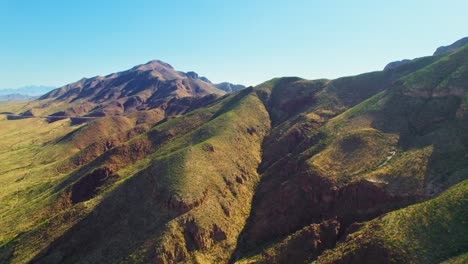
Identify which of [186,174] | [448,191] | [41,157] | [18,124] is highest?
[18,124]

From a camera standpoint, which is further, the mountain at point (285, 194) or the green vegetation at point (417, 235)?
the mountain at point (285, 194)

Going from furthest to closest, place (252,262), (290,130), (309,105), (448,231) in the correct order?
(309,105) → (290,130) → (252,262) → (448,231)

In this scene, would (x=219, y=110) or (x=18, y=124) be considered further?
(x=18, y=124)

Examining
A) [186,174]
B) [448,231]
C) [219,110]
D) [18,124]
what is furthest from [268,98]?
[18,124]

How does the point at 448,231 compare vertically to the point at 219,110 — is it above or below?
below

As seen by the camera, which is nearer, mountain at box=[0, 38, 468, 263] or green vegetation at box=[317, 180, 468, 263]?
green vegetation at box=[317, 180, 468, 263]

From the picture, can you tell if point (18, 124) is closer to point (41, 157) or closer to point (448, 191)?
point (41, 157)

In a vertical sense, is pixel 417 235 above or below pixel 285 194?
below

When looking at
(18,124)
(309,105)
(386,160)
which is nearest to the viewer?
(386,160)
